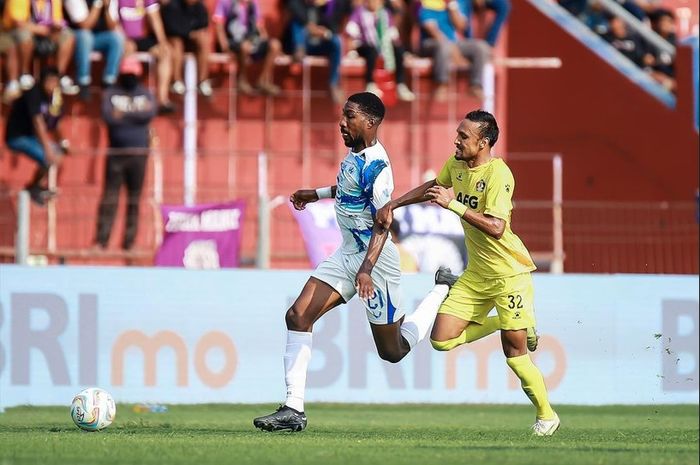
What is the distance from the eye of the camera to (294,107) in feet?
72.3

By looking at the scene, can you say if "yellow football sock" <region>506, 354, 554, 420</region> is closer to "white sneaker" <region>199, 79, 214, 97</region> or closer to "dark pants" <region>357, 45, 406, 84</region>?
"dark pants" <region>357, 45, 406, 84</region>

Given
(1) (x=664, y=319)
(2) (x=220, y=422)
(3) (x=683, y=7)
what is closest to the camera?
(2) (x=220, y=422)

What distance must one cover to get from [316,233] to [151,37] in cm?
446

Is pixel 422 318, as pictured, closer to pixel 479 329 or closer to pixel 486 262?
pixel 479 329

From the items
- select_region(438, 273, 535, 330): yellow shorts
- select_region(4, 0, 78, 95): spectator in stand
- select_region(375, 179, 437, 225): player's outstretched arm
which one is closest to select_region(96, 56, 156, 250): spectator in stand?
select_region(4, 0, 78, 95): spectator in stand

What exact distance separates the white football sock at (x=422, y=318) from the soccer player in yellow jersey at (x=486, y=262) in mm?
303

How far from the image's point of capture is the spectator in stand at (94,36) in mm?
19578

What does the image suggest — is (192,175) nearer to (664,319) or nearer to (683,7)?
(664,319)

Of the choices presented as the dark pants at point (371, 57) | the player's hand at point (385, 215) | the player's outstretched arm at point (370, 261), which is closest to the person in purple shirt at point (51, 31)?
the dark pants at point (371, 57)

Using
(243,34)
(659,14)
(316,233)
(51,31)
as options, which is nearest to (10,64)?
(51,31)

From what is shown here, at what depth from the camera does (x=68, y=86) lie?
66.0ft

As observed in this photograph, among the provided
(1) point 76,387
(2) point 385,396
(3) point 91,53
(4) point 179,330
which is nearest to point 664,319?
(2) point 385,396

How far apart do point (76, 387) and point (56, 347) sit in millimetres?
492

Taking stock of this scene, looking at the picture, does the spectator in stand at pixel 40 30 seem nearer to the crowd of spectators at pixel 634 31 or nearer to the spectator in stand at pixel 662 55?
the crowd of spectators at pixel 634 31
